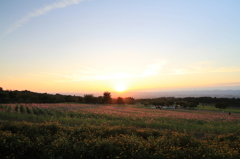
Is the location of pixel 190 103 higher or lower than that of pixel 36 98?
lower

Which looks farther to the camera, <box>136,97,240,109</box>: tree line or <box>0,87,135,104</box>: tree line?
<box>0,87,135,104</box>: tree line

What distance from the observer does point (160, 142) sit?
25.2 ft

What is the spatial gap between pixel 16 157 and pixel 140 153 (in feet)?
15.8

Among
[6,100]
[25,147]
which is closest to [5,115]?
[25,147]

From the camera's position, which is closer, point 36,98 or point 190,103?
point 190,103

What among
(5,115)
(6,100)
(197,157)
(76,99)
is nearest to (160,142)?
(197,157)

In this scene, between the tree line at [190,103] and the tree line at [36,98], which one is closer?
the tree line at [190,103]

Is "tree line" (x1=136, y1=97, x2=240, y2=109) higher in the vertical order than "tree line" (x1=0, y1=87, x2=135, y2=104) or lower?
lower

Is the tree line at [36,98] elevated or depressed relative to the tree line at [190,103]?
elevated

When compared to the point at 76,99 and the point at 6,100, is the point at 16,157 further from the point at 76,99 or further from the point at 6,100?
the point at 76,99

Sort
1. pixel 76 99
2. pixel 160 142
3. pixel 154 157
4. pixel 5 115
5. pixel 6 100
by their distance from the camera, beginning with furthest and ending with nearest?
pixel 76 99, pixel 6 100, pixel 5 115, pixel 160 142, pixel 154 157

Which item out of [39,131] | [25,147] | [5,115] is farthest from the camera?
[5,115]

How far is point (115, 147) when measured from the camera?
260 inches

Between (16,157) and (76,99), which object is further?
(76,99)
